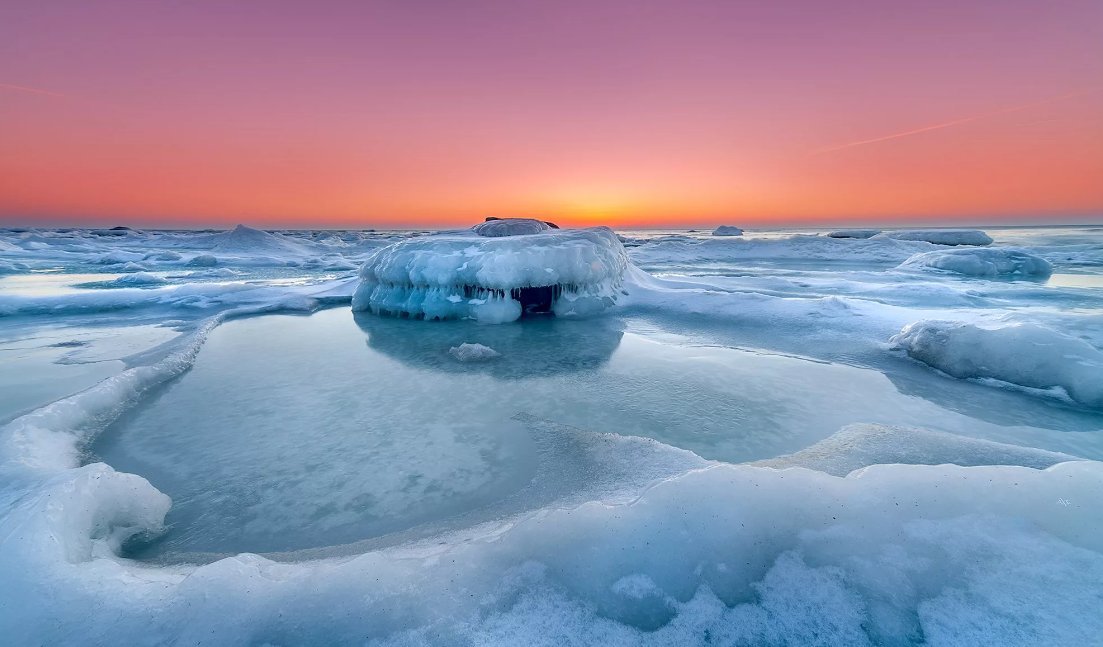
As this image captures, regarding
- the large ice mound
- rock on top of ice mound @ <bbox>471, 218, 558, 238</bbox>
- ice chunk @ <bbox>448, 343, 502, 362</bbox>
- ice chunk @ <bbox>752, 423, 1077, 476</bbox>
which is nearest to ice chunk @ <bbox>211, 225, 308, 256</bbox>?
rock on top of ice mound @ <bbox>471, 218, 558, 238</bbox>

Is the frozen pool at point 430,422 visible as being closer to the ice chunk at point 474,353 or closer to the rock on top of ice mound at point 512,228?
the ice chunk at point 474,353

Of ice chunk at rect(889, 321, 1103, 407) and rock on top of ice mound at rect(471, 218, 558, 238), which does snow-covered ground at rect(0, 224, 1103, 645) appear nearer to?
ice chunk at rect(889, 321, 1103, 407)

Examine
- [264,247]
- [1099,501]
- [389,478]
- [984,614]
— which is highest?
[264,247]

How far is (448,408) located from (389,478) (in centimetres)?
147

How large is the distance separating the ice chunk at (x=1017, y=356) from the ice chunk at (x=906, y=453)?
2.06 meters

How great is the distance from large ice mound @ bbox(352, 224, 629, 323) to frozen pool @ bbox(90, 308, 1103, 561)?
10.2ft

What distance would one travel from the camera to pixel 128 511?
2.63 m

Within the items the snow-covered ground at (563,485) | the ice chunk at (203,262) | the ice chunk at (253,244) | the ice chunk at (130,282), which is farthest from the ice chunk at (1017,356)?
the ice chunk at (253,244)

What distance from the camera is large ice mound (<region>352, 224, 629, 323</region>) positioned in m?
9.94

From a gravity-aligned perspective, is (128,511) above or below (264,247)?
→ below

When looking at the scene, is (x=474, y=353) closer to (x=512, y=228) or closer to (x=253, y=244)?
(x=512, y=228)

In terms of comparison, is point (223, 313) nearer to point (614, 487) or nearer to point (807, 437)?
point (614, 487)

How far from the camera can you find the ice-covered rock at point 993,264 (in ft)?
57.2

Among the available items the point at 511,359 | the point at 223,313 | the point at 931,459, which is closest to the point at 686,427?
the point at 931,459
